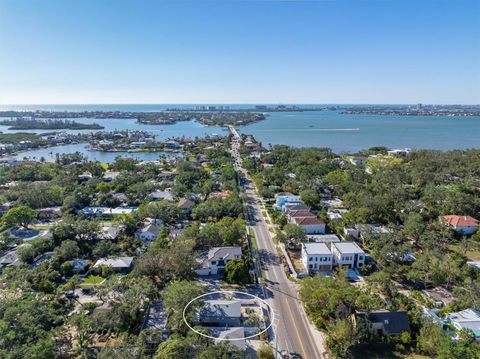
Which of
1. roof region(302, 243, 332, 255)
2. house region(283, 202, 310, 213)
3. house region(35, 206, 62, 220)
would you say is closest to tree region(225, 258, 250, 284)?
roof region(302, 243, 332, 255)

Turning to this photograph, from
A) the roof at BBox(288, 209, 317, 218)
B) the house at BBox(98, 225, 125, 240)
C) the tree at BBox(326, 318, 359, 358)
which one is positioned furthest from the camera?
the roof at BBox(288, 209, 317, 218)

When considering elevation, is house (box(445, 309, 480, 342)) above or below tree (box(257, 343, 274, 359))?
above

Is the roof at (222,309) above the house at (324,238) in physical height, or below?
Result: below

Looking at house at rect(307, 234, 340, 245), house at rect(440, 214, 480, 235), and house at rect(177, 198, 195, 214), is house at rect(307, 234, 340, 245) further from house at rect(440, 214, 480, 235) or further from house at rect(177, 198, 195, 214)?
house at rect(177, 198, 195, 214)

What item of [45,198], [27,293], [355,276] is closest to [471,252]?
[355,276]

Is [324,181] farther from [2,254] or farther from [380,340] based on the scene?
A: [2,254]

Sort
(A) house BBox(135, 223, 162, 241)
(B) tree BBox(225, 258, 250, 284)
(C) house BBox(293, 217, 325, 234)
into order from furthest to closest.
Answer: (C) house BBox(293, 217, 325, 234), (A) house BBox(135, 223, 162, 241), (B) tree BBox(225, 258, 250, 284)

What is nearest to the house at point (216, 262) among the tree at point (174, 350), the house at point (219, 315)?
the house at point (219, 315)

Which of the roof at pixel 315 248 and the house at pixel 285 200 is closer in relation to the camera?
the roof at pixel 315 248

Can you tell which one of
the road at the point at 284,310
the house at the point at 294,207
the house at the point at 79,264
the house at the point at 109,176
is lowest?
the road at the point at 284,310

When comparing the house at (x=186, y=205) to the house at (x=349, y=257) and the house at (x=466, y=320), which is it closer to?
the house at (x=349, y=257)
